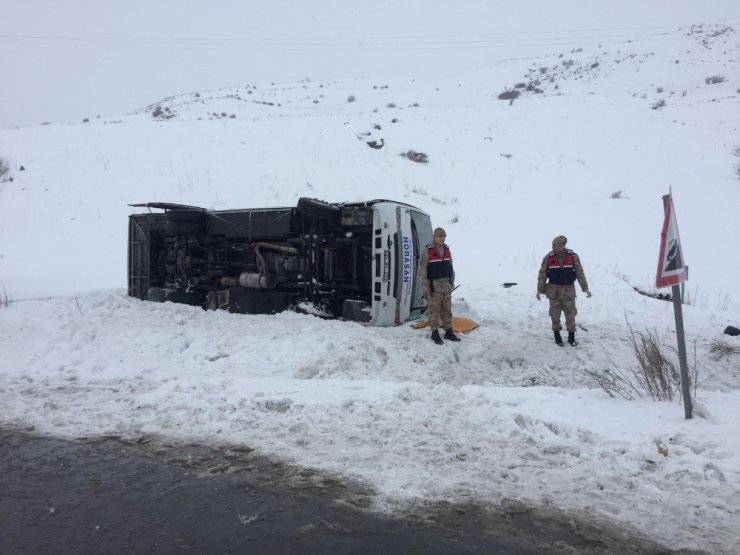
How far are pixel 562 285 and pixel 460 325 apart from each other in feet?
5.87

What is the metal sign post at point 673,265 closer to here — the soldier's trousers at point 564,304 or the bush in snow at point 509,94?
the soldier's trousers at point 564,304

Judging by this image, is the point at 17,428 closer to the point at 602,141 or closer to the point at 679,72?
the point at 602,141

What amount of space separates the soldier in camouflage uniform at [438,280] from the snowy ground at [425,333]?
46 centimetres

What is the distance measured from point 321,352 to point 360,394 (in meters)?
1.66

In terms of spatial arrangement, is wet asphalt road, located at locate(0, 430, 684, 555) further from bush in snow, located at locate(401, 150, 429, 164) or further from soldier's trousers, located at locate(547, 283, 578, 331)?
bush in snow, located at locate(401, 150, 429, 164)

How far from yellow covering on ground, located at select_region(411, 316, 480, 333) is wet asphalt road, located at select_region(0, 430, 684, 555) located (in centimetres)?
489

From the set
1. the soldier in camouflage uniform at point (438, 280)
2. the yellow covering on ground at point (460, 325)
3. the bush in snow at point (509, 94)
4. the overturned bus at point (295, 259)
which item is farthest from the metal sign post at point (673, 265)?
the bush in snow at point (509, 94)

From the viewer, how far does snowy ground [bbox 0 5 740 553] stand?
13.3ft

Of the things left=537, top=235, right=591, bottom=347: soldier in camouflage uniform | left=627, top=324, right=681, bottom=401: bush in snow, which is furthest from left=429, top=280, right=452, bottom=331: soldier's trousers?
left=627, top=324, right=681, bottom=401: bush in snow

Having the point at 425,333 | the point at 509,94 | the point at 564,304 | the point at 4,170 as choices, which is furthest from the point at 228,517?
the point at 509,94

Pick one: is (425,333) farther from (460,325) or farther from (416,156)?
(416,156)

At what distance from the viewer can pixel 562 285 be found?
8547 mm

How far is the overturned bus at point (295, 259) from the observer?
8.34 metres

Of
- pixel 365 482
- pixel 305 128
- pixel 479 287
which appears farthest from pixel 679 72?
pixel 365 482
